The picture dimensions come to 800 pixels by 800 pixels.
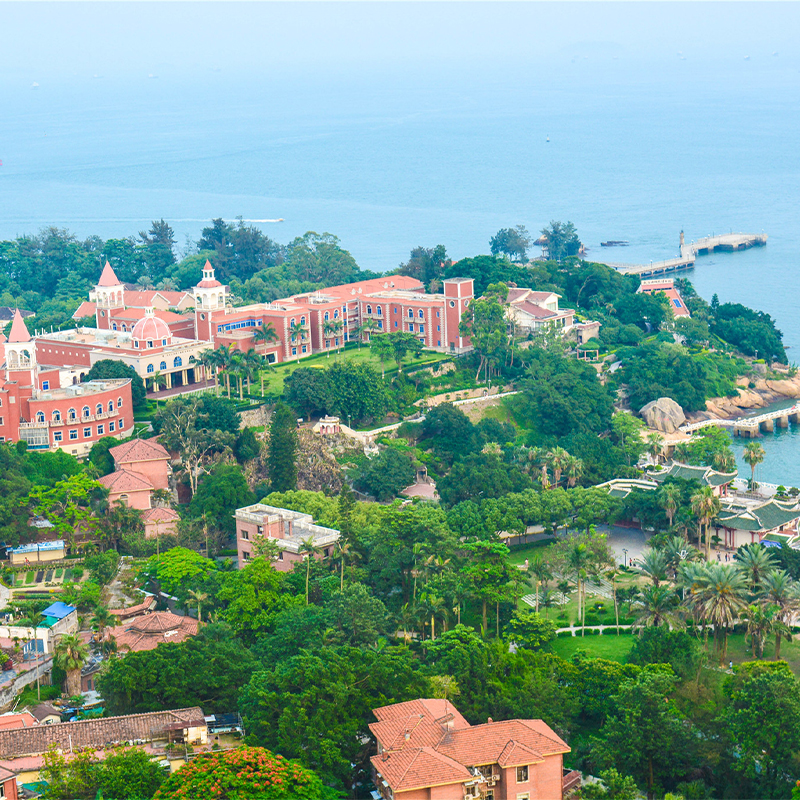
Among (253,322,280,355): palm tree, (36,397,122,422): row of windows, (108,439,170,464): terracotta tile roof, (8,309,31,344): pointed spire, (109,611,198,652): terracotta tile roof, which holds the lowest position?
(109,611,198,652): terracotta tile roof

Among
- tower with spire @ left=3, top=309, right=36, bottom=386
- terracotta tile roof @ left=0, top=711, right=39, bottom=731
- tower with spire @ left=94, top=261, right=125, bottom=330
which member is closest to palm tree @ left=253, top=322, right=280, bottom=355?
tower with spire @ left=94, top=261, right=125, bottom=330

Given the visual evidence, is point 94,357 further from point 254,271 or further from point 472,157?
point 472,157

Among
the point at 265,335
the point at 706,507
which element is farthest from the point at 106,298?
the point at 706,507

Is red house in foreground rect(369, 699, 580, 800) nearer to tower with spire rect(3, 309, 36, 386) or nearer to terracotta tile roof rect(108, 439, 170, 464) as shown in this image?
terracotta tile roof rect(108, 439, 170, 464)

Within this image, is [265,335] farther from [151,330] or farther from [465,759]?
[465,759]

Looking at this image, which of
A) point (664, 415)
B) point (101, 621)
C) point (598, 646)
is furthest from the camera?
point (664, 415)
